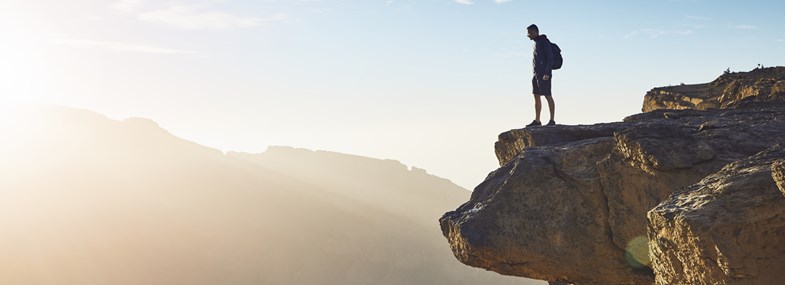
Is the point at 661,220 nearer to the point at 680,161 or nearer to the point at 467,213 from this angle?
the point at 680,161

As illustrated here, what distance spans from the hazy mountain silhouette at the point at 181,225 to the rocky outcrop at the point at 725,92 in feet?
240

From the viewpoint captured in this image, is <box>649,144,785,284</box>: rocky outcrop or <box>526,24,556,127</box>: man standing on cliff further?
<box>526,24,556,127</box>: man standing on cliff

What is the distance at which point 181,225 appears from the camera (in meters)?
94.1

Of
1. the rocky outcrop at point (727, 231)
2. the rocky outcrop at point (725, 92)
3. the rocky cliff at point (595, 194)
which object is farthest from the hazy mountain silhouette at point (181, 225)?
the rocky outcrop at point (727, 231)

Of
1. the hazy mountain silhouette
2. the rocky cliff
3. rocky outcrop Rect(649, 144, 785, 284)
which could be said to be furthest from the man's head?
the hazy mountain silhouette

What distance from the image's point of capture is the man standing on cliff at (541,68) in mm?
16734

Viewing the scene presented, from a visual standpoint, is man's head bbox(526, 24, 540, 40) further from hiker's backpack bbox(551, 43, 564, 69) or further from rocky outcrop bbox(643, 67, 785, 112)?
rocky outcrop bbox(643, 67, 785, 112)

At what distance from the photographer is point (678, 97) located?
1847 cm

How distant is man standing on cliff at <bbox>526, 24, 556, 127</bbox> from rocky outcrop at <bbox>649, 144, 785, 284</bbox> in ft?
30.5

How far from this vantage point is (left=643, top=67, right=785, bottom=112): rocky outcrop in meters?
15.5

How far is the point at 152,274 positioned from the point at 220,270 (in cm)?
760

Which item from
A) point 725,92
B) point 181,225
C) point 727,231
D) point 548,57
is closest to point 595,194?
point 727,231

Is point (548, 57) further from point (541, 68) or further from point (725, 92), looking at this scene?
point (725, 92)

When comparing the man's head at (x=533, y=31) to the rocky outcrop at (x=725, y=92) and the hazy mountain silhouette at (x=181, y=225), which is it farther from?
the hazy mountain silhouette at (x=181, y=225)
